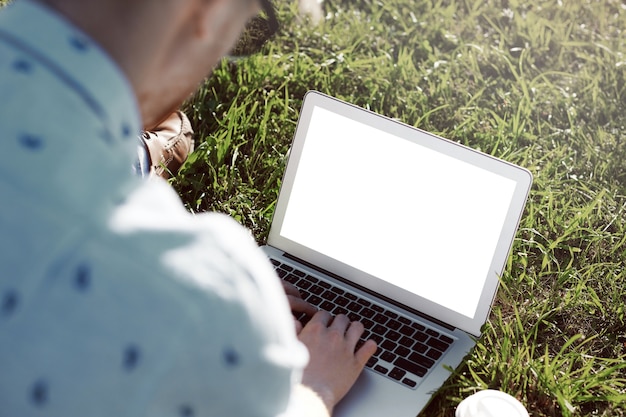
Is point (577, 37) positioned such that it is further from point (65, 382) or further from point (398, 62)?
point (65, 382)

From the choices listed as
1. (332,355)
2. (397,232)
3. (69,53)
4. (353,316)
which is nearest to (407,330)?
(353,316)

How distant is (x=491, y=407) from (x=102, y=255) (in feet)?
3.67

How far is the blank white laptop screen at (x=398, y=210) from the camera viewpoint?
185cm

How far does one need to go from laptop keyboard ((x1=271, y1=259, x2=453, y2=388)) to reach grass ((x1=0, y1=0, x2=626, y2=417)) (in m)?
0.10

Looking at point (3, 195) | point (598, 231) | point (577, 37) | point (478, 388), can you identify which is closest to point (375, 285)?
point (478, 388)

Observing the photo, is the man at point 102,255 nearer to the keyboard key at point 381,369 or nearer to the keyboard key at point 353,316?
the keyboard key at point 381,369

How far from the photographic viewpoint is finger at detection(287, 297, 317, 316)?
1812 mm

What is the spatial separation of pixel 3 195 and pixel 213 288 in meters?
0.22

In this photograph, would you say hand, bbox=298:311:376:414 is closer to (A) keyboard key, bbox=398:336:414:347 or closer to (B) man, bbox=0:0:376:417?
(A) keyboard key, bbox=398:336:414:347

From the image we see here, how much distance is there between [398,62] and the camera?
308 cm

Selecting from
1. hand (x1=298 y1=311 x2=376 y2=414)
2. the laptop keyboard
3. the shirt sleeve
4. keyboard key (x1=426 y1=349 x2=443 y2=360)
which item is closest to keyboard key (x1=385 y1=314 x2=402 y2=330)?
the laptop keyboard

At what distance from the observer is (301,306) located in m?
1.81

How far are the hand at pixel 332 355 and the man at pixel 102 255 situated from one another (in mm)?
637

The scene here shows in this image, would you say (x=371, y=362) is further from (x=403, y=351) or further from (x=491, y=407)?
(x=491, y=407)
